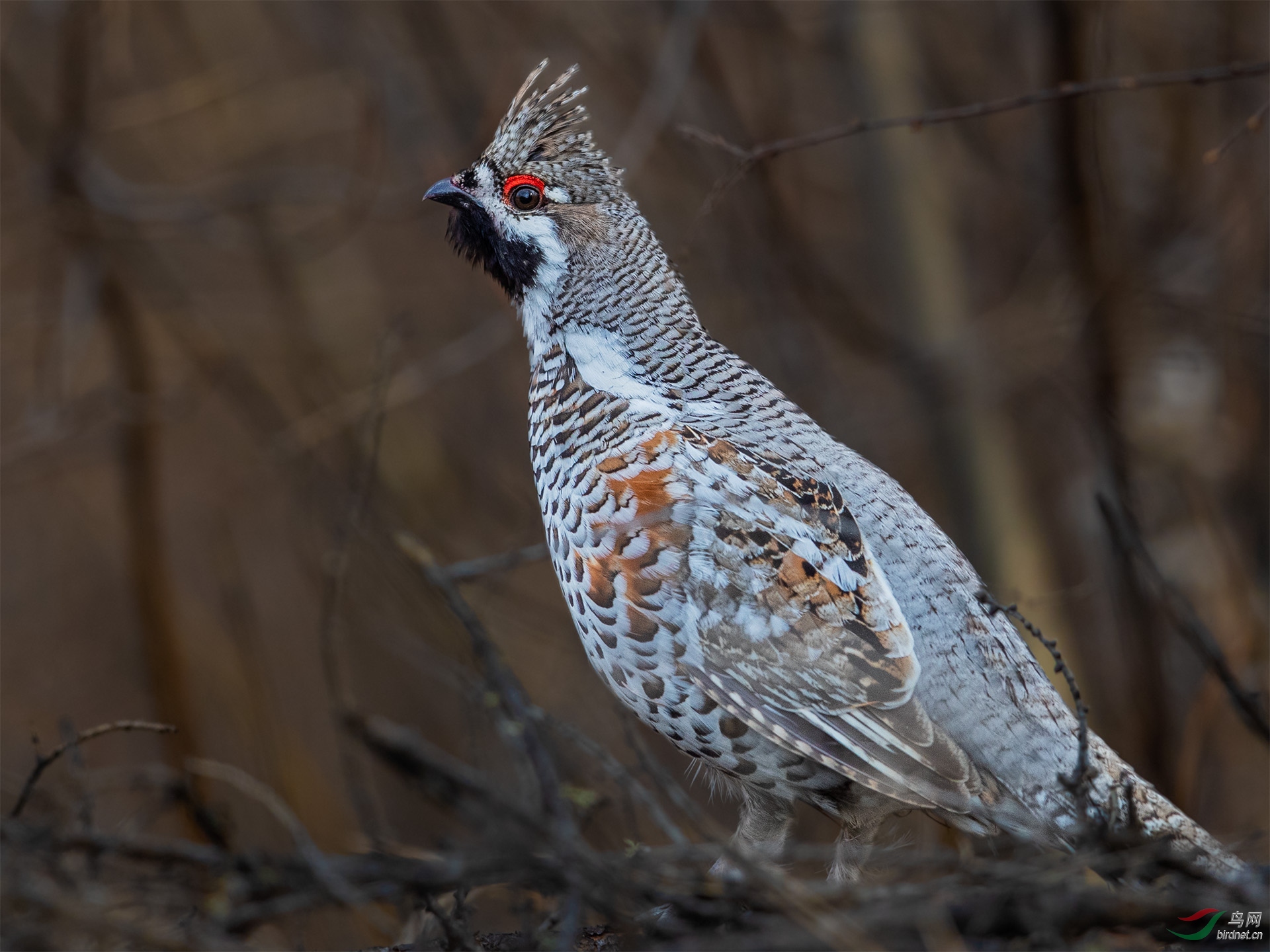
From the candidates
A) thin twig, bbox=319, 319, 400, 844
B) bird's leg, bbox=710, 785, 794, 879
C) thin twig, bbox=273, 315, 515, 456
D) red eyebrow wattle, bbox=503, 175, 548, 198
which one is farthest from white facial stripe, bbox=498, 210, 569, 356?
thin twig, bbox=273, 315, 515, 456

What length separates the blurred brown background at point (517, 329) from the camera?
6.81 m

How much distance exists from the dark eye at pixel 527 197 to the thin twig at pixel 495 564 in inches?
53.2

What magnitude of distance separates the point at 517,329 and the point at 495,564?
150 inches

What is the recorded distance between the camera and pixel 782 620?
3.62m

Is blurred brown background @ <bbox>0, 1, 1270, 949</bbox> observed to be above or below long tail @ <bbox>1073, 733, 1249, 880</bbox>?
above

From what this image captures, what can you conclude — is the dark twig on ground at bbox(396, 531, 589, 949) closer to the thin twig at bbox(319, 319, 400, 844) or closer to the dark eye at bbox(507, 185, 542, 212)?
the thin twig at bbox(319, 319, 400, 844)

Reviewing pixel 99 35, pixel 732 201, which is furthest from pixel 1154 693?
pixel 99 35

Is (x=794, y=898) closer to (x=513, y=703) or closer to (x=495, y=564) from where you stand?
(x=513, y=703)

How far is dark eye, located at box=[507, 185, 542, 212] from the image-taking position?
170 inches

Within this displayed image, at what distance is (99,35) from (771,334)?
4750 millimetres

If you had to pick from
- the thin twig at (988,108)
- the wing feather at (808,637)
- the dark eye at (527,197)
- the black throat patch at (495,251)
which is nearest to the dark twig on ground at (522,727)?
the wing feather at (808,637)

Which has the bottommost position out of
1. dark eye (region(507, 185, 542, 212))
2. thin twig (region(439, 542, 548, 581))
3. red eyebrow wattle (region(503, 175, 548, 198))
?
thin twig (region(439, 542, 548, 581))

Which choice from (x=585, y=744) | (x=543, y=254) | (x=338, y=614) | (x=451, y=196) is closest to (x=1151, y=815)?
(x=585, y=744)

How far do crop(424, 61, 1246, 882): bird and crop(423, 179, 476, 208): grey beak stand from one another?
2.26 ft
